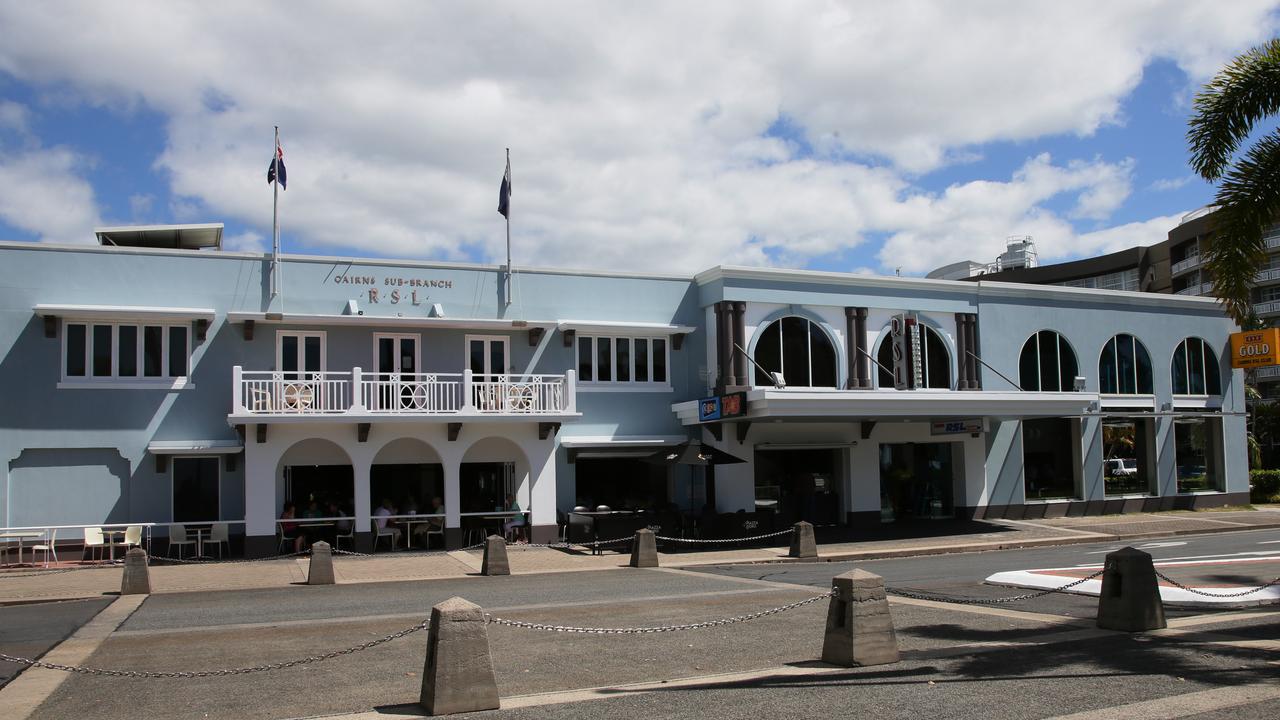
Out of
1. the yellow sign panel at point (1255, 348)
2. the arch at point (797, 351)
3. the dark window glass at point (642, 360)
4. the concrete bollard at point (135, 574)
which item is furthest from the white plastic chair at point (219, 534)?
the yellow sign panel at point (1255, 348)

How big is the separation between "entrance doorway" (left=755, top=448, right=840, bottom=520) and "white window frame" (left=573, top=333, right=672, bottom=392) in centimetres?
330

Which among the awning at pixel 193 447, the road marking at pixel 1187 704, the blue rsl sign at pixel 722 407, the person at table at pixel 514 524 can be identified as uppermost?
the blue rsl sign at pixel 722 407

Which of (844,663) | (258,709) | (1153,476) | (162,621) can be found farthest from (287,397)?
(1153,476)

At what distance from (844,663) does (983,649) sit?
6.13ft

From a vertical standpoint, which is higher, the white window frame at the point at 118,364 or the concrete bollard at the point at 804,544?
the white window frame at the point at 118,364

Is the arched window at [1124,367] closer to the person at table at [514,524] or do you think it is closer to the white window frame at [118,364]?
the person at table at [514,524]

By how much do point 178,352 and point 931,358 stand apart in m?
19.5

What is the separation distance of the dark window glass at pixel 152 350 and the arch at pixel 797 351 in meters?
14.1

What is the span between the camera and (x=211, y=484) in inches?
944

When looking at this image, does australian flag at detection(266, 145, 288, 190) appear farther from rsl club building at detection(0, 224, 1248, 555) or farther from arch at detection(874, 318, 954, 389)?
arch at detection(874, 318, 954, 389)

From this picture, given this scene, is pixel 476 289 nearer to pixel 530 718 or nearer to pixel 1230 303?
pixel 1230 303

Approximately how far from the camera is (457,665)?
8344 mm

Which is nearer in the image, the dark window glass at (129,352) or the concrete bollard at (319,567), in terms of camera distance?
the concrete bollard at (319,567)

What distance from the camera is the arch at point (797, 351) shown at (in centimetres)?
2779
